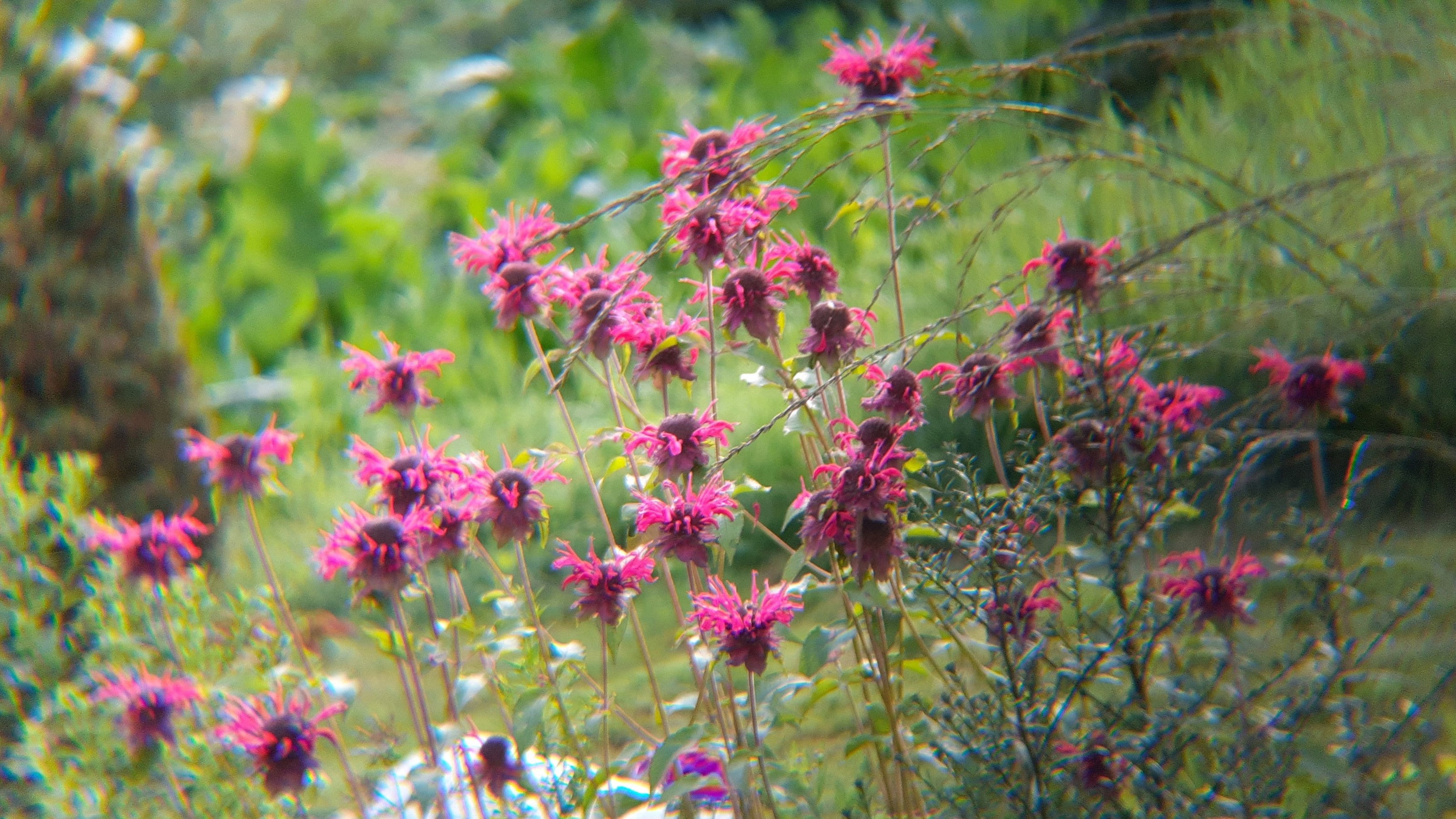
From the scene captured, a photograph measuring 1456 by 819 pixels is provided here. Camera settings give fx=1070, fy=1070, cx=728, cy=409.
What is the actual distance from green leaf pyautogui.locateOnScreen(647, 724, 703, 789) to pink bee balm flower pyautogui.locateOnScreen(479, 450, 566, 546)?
268 millimetres

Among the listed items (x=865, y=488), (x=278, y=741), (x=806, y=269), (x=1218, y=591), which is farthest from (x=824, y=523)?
(x=278, y=741)

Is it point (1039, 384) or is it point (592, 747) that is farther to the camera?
point (592, 747)

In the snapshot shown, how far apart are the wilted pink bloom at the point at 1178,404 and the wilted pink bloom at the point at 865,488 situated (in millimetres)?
302

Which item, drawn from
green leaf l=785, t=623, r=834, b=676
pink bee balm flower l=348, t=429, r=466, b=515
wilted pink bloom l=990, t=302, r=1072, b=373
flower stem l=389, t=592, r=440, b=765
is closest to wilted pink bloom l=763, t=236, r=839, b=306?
wilted pink bloom l=990, t=302, r=1072, b=373

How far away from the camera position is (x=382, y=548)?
1.12m

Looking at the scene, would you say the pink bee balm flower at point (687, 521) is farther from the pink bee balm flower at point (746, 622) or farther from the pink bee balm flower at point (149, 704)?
the pink bee balm flower at point (149, 704)

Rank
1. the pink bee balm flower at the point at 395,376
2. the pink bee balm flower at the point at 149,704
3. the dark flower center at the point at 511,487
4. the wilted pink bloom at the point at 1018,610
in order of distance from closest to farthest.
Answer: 1. the wilted pink bloom at the point at 1018,610
2. the dark flower center at the point at 511,487
3. the pink bee balm flower at the point at 395,376
4. the pink bee balm flower at the point at 149,704

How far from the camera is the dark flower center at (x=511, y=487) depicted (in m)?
1.09

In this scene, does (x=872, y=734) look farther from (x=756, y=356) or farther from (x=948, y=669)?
(x=756, y=356)

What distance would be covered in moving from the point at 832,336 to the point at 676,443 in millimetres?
176

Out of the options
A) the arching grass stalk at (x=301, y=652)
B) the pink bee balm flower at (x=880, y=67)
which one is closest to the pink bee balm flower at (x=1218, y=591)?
the pink bee balm flower at (x=880, y=67)

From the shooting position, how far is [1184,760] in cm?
97

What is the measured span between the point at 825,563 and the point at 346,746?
3.12ft

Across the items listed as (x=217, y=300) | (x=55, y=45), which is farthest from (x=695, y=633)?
(x=217, y=300)
